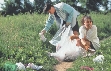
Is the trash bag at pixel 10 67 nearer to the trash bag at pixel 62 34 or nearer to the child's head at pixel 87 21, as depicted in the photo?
the child's head at pixel 87 21

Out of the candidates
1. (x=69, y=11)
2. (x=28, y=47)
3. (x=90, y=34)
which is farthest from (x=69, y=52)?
(x=69, y=11)

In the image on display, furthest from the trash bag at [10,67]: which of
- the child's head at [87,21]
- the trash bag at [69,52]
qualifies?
the child's head at [87,21]

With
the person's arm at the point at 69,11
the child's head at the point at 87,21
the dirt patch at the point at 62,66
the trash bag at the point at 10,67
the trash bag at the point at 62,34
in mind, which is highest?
the person's arm at the point at 69,11

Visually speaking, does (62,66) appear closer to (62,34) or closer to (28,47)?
(28,47)

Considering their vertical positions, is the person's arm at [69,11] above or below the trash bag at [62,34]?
above

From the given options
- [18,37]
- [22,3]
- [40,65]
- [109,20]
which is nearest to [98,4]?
[22,3]

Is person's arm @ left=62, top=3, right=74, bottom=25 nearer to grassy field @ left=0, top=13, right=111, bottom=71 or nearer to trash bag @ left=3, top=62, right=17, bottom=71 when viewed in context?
grassy field @ left=0, top=13, right=111, bottom=71

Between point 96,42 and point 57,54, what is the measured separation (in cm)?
119

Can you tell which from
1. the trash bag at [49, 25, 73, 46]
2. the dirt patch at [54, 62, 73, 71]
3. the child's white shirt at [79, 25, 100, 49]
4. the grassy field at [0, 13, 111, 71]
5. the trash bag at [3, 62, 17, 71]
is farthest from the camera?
the trash bag at [49, 25, 73, 46]

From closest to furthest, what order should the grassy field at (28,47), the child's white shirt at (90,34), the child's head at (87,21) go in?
1. the grassy field at (28,47)
2. the child's head at (87,21)
3. the child's white shirt at (90,34)

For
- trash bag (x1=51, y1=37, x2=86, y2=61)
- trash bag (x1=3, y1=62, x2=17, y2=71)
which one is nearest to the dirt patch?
trash bag (x1=51, y1=37, x2=86, y2=61)

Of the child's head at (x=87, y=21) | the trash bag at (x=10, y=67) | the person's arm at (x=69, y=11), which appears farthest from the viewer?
the person's arm at (x=69, y=11)

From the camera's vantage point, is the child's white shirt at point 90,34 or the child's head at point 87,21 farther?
the child's white shirt at point 90,34

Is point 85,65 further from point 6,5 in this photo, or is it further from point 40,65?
point 6,5
